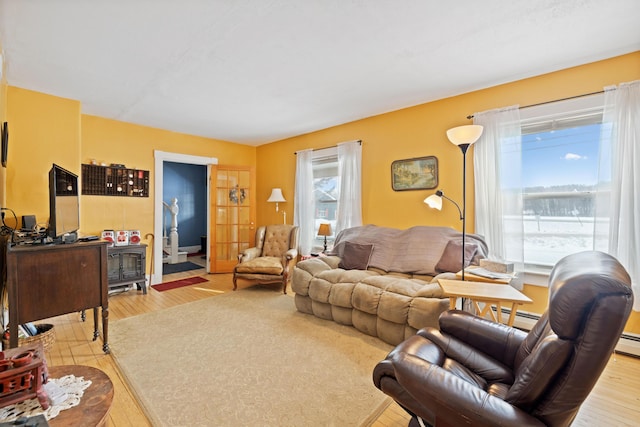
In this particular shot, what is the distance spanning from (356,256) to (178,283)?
3092 mm

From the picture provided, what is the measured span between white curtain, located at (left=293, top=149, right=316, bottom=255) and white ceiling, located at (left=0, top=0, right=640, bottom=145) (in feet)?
4.37

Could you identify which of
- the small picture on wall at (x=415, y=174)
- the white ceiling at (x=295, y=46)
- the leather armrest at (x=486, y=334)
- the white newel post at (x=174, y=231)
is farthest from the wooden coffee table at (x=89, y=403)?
the white newel post at (x=174, y=231)

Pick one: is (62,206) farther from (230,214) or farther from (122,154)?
(230,214)

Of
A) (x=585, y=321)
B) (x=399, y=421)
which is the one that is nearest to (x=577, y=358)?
(x=585, y=321)

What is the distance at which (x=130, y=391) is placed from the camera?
6.08 feet

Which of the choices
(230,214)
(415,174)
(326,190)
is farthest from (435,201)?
(230,214)

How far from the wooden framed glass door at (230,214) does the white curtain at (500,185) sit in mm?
3937

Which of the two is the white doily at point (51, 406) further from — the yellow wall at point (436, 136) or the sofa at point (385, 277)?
the yellow wall at point (436, 136)

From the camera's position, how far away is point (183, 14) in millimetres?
1882

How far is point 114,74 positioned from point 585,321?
3.88 meters

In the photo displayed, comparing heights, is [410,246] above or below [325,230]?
below

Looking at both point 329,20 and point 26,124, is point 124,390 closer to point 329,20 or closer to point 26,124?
point 329,20

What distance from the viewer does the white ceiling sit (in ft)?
6.03

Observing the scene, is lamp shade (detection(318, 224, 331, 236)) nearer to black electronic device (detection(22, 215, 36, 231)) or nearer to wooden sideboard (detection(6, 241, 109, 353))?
wooden sideboard (detection(6, 241, 109, 353))
